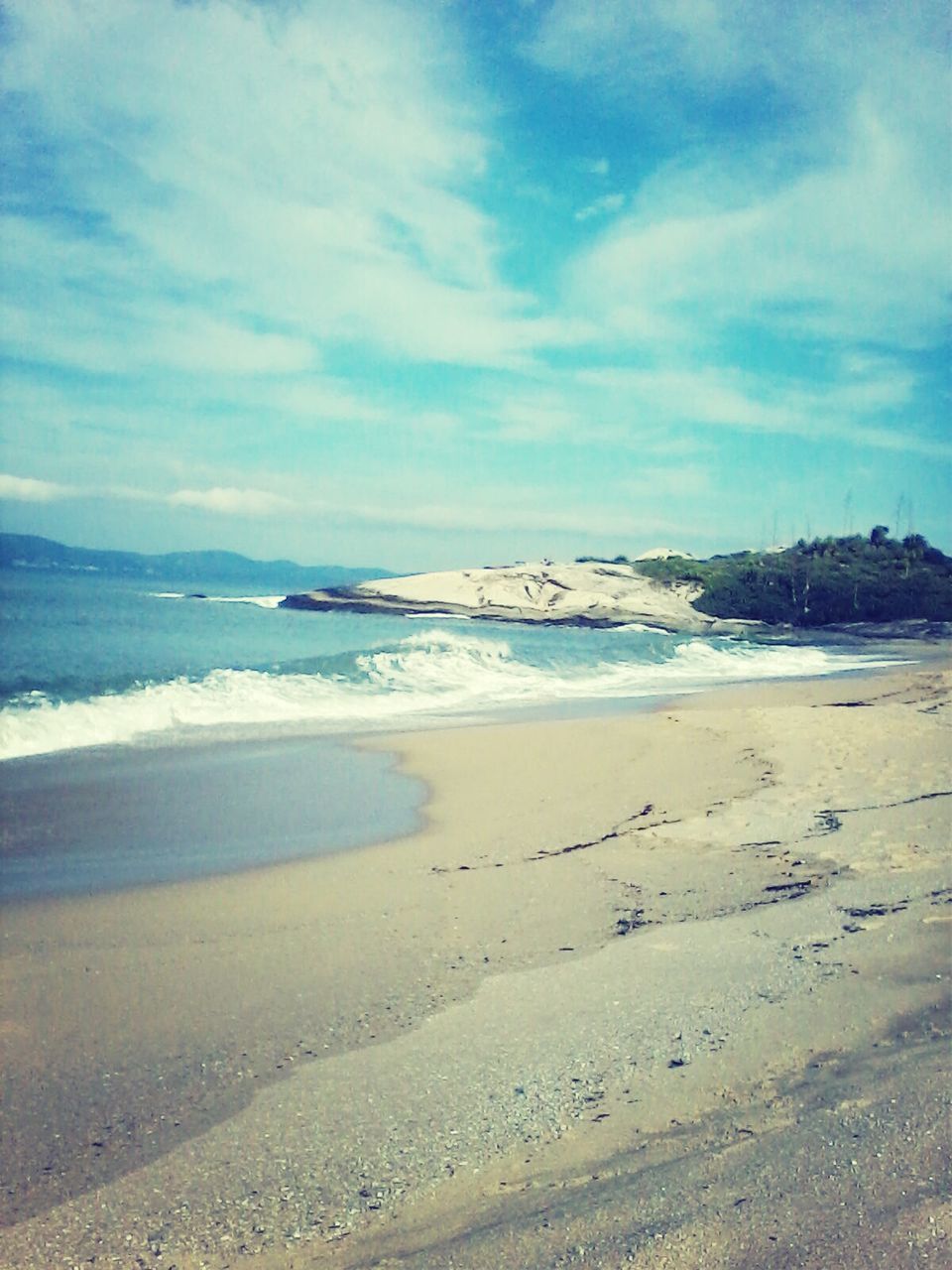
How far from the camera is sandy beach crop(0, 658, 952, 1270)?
275 cm

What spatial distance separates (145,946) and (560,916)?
8.91 ft

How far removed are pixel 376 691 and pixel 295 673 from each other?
2.44 meters

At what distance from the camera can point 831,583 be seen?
52.3 m

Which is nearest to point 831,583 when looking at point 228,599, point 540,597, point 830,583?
point 830,583

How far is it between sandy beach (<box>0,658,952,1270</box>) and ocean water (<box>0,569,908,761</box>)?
8420mm

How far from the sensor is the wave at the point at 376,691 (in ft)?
45.9

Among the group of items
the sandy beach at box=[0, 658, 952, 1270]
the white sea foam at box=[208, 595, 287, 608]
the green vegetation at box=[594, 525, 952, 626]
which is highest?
the green vegetation at box=[594, 525, 952, 626]

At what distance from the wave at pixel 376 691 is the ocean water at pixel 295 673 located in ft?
0.15

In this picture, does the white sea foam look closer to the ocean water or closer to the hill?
the ocean water

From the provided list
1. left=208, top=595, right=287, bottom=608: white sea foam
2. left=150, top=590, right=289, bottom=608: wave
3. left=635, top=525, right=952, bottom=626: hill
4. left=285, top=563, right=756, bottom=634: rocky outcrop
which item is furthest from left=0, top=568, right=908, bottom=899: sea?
left=150, top=590, right=289, bottom=608: wave

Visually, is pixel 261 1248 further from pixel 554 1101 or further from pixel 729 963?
pixel 729 963

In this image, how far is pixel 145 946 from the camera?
5.32m

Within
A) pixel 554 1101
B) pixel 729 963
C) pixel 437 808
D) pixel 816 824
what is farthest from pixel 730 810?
pixel 554 1101

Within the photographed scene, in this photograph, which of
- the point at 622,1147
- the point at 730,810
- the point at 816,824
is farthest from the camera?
the point at 730,810
